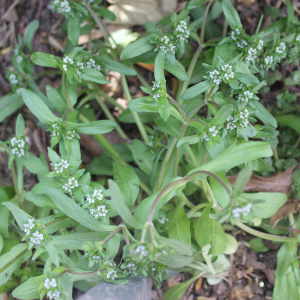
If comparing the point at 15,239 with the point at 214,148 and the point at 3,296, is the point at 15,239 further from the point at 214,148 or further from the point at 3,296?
the point at 214,148

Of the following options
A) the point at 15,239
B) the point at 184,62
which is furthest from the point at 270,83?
the point at 15,239

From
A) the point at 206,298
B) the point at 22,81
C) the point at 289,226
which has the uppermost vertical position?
the point at 22,81

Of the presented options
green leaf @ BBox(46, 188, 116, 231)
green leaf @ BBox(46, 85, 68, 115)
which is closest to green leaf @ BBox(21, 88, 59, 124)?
green leaf @ BBox(46, 85, 68, 115)

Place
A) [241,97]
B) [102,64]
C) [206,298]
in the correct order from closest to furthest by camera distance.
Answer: [241,97] → [102,64] → [206,298]

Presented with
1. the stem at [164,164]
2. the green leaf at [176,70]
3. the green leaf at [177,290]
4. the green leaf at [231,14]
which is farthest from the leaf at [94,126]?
the green leaf at [177,290]

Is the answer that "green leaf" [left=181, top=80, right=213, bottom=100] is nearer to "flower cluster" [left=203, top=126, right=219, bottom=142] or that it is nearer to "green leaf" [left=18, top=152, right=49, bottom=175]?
"flower cluster" [left=203, top=126, right=219, bottom=142]

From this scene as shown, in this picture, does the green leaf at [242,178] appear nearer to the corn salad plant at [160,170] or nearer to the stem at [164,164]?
the corn salad plant at [160,170]

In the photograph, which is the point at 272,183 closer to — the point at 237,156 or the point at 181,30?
the point at 237,156

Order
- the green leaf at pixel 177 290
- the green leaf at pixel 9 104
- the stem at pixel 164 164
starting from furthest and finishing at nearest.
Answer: the green leaf at pixel 9 104, the green leaf at pixel 177 290, the stem at pixel 164 164
